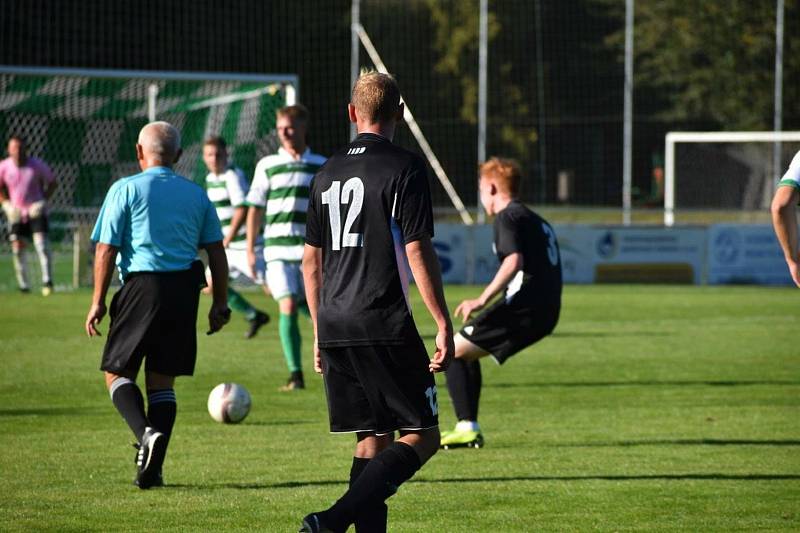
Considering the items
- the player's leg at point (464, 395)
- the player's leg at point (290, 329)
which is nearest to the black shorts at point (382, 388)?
the player's leg at point (464, 395)

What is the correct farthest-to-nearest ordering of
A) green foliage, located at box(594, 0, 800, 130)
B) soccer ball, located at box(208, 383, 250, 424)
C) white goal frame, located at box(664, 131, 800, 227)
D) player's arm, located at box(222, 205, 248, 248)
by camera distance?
green foliage, located at box(594, 0, 800, 130), white goal frame, located at box(664, 131, 800, 227), player's arm, located at box(222, 205, 248, 248), soccer ball, located at box(208, 383, 250, 424)

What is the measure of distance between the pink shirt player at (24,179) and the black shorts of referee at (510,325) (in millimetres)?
12983

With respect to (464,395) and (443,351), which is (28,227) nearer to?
(464,395)

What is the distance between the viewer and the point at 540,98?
36375mm

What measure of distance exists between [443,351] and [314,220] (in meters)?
0.74

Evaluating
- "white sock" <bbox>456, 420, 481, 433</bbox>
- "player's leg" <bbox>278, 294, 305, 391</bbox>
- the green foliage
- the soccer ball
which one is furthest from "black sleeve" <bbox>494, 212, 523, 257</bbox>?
the green foliage

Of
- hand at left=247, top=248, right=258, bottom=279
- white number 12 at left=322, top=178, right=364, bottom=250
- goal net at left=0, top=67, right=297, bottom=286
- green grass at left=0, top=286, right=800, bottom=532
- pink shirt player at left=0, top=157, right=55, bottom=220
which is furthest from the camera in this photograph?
goal net at left=0, top=67, right=297, bottom=286

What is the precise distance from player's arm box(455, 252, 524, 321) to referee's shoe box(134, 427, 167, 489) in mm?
2169

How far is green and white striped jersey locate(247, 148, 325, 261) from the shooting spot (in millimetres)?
10414

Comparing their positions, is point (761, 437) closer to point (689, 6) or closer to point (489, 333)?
point (489, 333)

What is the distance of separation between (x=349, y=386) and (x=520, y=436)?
12.0ft

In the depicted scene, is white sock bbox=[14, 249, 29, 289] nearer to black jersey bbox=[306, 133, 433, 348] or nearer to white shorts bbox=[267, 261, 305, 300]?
white shorts bbox=[267, 261, 305, 300]

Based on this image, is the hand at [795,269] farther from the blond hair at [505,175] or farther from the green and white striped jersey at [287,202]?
the green and white striped jersey at [287,202]

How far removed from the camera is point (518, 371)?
1233 centimetres
